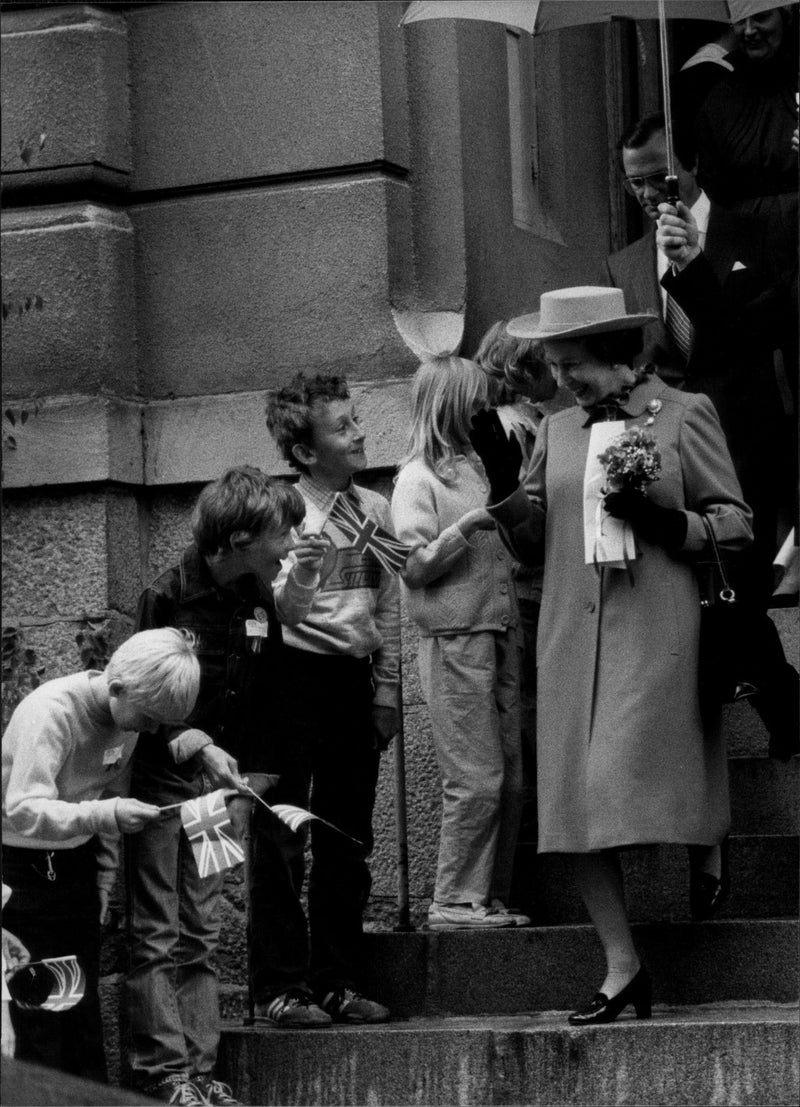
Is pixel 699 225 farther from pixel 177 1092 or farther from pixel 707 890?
pixel 177 1092

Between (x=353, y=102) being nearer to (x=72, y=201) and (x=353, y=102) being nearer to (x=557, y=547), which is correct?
(x=72, y=201)

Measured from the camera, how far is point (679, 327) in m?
7.56

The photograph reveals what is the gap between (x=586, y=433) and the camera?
6.79 meters

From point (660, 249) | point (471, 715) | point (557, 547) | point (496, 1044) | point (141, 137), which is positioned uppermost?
point (141, 137)

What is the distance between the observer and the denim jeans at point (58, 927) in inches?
240

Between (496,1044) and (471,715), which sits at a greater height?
(471,715)

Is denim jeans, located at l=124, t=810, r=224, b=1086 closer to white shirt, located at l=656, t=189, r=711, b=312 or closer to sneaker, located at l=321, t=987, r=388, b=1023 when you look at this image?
sneaker, located at l=321, t=987, r=388, b=1023

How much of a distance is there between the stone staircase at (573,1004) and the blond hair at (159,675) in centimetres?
117

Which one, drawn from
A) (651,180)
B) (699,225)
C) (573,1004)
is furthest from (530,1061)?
(651,180)

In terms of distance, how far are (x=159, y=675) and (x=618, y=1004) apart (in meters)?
1.49

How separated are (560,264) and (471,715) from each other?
8.29 ft

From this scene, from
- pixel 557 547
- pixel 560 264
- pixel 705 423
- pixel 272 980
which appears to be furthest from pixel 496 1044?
pixel 560 264

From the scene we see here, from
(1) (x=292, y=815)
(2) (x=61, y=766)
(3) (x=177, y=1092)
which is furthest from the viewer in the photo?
(3) (x=177, y=1092)

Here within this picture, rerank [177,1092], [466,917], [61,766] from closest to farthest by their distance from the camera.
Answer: [61,766], [177,1092], [466,917]
